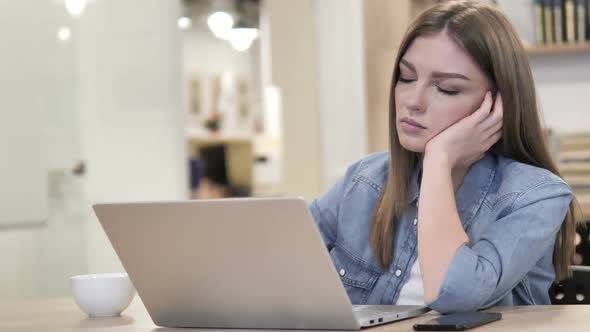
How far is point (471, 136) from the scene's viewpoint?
1.67 meters

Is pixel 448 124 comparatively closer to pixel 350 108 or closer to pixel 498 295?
pixel 498 295

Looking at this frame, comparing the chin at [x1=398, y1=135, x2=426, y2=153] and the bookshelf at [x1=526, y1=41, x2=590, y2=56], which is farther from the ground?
the bookshelf at [x1=526, y1=41, x2=590, y2=56]

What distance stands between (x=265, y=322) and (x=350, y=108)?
3.87 meters

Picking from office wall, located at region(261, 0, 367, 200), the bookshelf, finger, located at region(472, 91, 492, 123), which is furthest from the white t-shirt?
office wall, located at region(261, 0, 367, 200)

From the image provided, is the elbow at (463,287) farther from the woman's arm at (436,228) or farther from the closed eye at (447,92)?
the closed eye at (447,92)

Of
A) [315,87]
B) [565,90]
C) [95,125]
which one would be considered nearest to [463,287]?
[95,125]

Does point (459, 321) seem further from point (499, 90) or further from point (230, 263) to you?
point (499, 90)

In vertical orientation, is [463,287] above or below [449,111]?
below

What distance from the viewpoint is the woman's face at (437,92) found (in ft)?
5.48

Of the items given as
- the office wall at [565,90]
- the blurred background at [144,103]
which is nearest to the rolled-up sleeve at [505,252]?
the blurred background at [144,103]

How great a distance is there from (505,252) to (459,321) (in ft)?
0.78

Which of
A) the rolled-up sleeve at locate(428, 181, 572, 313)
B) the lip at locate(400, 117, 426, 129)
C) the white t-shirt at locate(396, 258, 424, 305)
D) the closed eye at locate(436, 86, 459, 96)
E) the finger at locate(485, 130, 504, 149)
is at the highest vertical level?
the closed eye at locate(436, 86, 459, 96)

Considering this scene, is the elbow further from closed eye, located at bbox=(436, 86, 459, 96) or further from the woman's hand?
closed eye, located at bbox=(436, 86, 459, 96)

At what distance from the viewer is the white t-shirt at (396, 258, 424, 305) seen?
1684mm
